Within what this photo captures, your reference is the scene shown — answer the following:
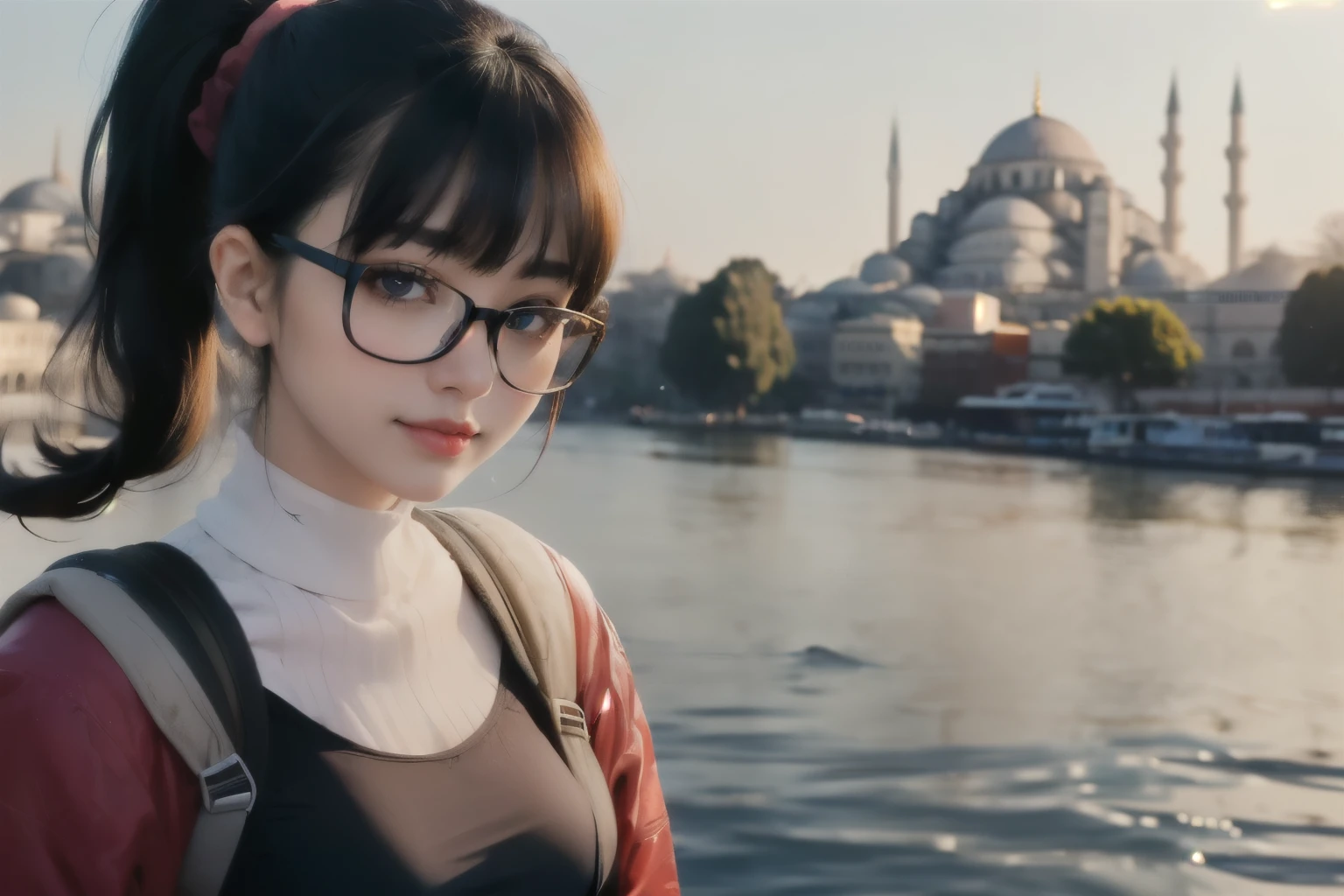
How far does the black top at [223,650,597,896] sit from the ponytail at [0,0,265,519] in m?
0.13

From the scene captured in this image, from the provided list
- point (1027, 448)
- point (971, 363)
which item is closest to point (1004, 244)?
point (971, 363)

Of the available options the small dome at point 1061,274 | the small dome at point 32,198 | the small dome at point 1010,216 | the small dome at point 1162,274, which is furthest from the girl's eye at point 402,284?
the small dome at point 1010,216

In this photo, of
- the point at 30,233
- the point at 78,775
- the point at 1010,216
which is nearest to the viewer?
the point at 78,775

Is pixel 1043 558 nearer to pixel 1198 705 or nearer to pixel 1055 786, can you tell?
pixel 1198 705

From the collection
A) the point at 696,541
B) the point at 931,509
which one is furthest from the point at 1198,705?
the point at 931,509

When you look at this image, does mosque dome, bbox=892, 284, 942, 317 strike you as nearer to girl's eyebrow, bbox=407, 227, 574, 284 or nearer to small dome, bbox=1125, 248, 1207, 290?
small dome, bbox=1125, 248, 1207, 290

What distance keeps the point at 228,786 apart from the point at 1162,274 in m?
23.1

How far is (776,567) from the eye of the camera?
490 centimetres

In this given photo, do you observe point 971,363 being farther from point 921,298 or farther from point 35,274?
point 35,274

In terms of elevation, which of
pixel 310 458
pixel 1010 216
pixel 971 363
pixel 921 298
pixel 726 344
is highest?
pixel 1010 216

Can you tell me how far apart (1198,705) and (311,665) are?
246cm

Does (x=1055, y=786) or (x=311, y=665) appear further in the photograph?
(x=1055, y=786)

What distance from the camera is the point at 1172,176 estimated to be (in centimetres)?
2438

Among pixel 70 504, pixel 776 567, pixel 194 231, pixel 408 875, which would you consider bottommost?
pixel 776 567
